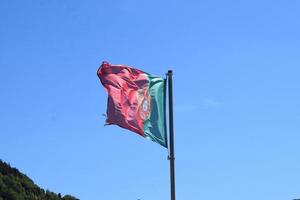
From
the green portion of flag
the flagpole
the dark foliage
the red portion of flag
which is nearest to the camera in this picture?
the flagpole

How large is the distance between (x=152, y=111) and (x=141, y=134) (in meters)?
0.63

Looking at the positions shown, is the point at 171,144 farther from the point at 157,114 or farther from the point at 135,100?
the point at 135,100

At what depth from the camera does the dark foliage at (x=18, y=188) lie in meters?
53.0

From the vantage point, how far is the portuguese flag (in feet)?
47.2

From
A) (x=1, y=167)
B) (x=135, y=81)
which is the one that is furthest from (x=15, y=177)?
(x=135, y=81)

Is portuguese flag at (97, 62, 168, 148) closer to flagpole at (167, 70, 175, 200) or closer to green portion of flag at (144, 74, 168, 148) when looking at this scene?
green portion of flag at (144, 74, 168, 148)

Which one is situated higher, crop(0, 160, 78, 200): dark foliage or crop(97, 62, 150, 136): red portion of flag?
crop(0, 160, 78, 200): dark foliage

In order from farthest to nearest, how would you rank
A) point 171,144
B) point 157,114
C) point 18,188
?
point 18,188
point 157,114
point 171,144

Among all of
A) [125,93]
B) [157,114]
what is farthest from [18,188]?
[157,114]

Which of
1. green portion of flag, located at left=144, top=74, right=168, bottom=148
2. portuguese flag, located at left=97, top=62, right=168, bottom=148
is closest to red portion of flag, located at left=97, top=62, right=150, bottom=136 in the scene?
portuguese flag, located at left=97, top=62, right=168, bottom=148

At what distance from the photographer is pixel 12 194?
174 feet

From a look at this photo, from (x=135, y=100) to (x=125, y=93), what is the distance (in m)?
0.25

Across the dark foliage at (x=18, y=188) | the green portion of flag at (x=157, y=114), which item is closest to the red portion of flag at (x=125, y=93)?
the green portion of flag at (x=157, y=114)

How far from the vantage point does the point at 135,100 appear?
14750mm
